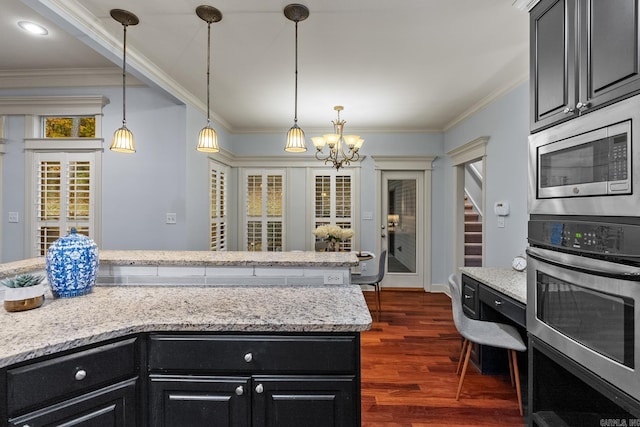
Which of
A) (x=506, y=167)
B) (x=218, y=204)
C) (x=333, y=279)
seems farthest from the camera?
(x=218, y=204)

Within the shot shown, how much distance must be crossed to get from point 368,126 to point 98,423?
4746 mm

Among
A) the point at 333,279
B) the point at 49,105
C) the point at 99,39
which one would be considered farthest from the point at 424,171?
the point at 49,105

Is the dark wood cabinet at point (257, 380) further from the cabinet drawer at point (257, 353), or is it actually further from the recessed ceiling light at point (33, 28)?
the recessed ceiling light at point (33, 28)

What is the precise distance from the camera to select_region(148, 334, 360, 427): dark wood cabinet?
1.29 m

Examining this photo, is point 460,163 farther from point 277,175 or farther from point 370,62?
point 277,175

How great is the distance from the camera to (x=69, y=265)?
162 cm

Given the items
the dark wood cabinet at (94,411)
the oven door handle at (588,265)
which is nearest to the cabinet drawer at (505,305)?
the oven door handle at (588,265)

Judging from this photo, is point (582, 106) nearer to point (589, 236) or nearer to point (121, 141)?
point (589, 236)

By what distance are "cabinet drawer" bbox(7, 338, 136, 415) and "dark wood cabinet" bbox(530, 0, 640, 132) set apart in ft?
6.64

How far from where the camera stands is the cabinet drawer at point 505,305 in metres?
1.97

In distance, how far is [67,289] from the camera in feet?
5.40

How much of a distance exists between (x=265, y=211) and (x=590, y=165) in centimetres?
465

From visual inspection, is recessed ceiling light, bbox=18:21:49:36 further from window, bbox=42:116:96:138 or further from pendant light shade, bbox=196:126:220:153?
pendant light shade, bbox=196:126:220:153

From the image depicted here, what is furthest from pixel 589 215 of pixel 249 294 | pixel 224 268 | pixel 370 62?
pixel 370 62
